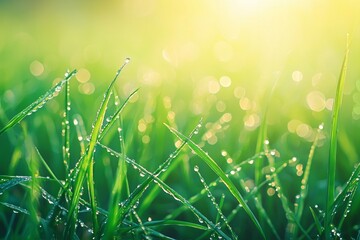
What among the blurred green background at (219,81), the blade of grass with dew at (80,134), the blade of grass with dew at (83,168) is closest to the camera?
the blade of grass with dew at (83,168)

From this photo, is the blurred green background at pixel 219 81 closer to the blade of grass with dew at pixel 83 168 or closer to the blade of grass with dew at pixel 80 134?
the blade of grass with dew at pixel 80 134

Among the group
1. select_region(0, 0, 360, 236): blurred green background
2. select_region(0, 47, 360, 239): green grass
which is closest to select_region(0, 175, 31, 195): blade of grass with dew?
select_region(0, 47, 360, 239): green grass

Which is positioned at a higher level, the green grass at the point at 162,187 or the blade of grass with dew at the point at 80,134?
the blade of grass with dew at the point at 80,134

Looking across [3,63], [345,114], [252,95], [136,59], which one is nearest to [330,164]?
[345,114]

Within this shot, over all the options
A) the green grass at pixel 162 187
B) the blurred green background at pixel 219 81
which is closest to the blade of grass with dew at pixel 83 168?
the green grass at pixel 162 187

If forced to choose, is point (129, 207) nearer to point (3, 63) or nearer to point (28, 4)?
point (3, 63)

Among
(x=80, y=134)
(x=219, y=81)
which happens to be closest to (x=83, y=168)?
(x=80, y=134)

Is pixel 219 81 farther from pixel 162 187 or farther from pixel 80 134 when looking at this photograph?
pixel 162 187

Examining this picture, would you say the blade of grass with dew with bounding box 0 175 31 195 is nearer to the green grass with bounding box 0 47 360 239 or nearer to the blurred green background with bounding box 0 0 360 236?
the green grass with bounding box 0 47 360 239
